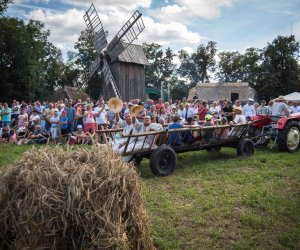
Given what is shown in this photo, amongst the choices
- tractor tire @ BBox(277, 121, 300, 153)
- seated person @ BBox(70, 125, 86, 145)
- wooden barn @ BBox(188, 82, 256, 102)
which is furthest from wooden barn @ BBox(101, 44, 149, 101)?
wooden barn @ BBox(188, 82, 256, 102)

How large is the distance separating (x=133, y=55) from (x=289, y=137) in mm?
21572

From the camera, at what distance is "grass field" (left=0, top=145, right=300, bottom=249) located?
167 inches

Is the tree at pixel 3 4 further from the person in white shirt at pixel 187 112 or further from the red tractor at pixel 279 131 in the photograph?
the red tractor at pixel 279 131

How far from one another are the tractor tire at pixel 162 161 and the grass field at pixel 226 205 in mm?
166

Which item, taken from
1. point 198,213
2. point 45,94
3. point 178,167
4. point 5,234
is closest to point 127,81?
point 45,94

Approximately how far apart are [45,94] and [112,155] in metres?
34.7

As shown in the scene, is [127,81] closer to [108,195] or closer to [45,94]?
[45,94]

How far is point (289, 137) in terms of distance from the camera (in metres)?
9.95

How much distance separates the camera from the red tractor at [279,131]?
32.3ft

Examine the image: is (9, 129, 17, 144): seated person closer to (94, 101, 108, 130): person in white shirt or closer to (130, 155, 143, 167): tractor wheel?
→ (94, 101, 108, 130): person in white shirt

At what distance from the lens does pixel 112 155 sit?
3.31 m

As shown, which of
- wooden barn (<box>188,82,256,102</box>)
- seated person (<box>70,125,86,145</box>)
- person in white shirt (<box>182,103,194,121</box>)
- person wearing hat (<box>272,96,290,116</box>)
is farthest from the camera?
wooden barn (<box>188,82,256,102</box>)

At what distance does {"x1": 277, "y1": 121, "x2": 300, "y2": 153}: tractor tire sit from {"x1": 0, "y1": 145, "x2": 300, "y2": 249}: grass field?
128 centimetres

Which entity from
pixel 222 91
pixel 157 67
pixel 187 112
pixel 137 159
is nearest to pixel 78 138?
pixel 187 112
